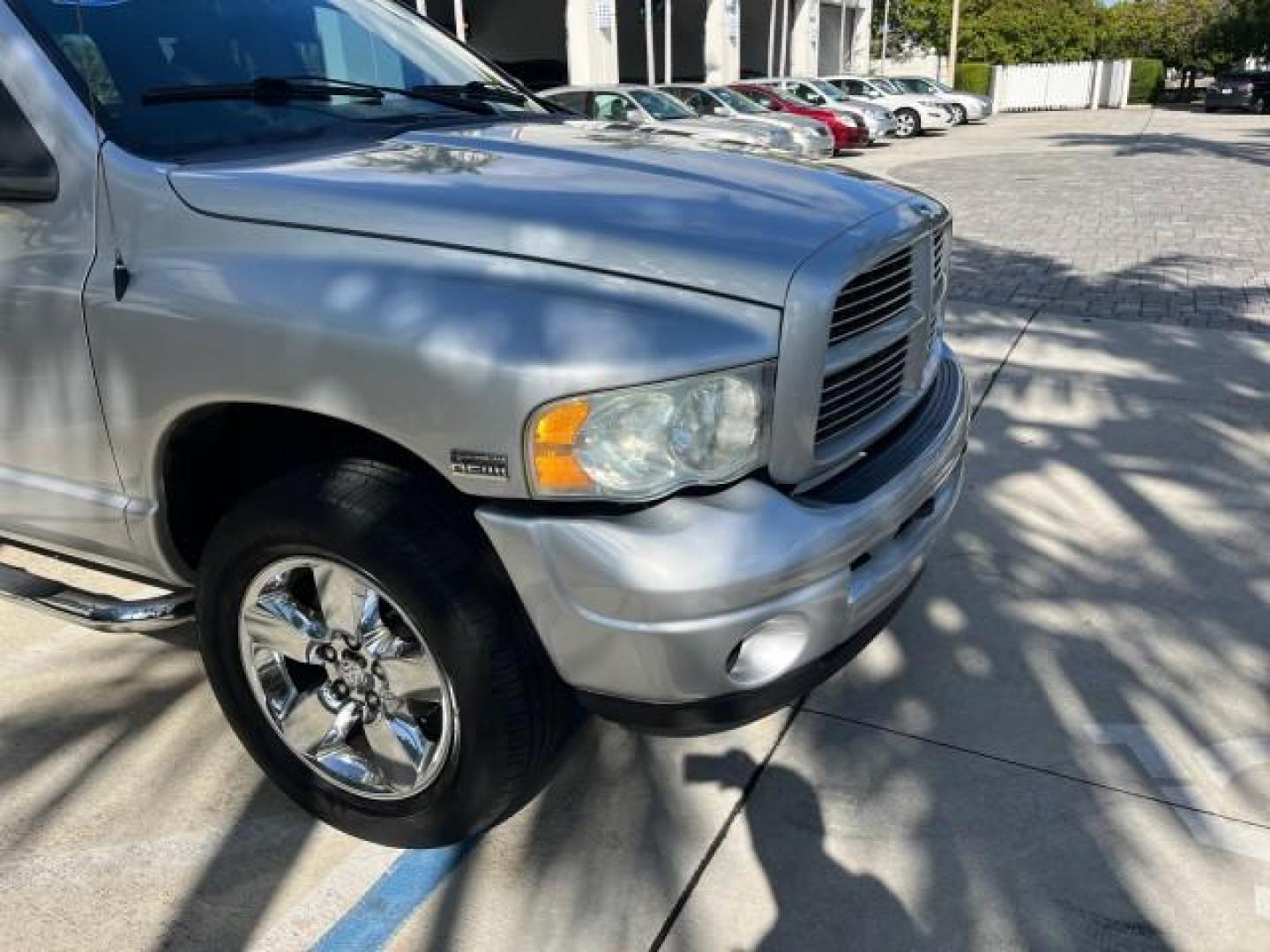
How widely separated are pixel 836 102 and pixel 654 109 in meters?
9.15

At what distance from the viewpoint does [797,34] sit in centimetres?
3869

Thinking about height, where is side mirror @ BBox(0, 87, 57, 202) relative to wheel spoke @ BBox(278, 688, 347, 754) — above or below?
above

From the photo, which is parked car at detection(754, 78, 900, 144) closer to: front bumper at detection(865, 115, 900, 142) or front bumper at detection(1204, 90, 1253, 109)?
front bumper at detection(865, 115, 900, 142)

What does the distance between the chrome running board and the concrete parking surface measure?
0.45m

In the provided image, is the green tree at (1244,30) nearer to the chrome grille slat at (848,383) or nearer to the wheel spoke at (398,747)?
the chrome grille slat at (848,383)

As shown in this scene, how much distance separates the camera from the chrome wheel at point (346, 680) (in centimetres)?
230

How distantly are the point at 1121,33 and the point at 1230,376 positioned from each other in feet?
169

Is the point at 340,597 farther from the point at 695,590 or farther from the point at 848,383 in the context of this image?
the point at 848,383

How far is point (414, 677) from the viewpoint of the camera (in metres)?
2.30

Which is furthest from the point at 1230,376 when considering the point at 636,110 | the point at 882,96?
the point at 882,96

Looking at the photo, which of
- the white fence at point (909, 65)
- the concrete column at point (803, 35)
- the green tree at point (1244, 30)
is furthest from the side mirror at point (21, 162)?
the white fence at point (909, 65)

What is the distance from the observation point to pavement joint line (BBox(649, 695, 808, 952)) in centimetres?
229

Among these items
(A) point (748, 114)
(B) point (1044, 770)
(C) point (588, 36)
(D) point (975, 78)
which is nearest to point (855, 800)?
(B) point (1044, 770)

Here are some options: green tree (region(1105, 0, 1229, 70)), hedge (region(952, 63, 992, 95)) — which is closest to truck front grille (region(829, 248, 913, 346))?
hedge (region(952, 63, 992, 95))
